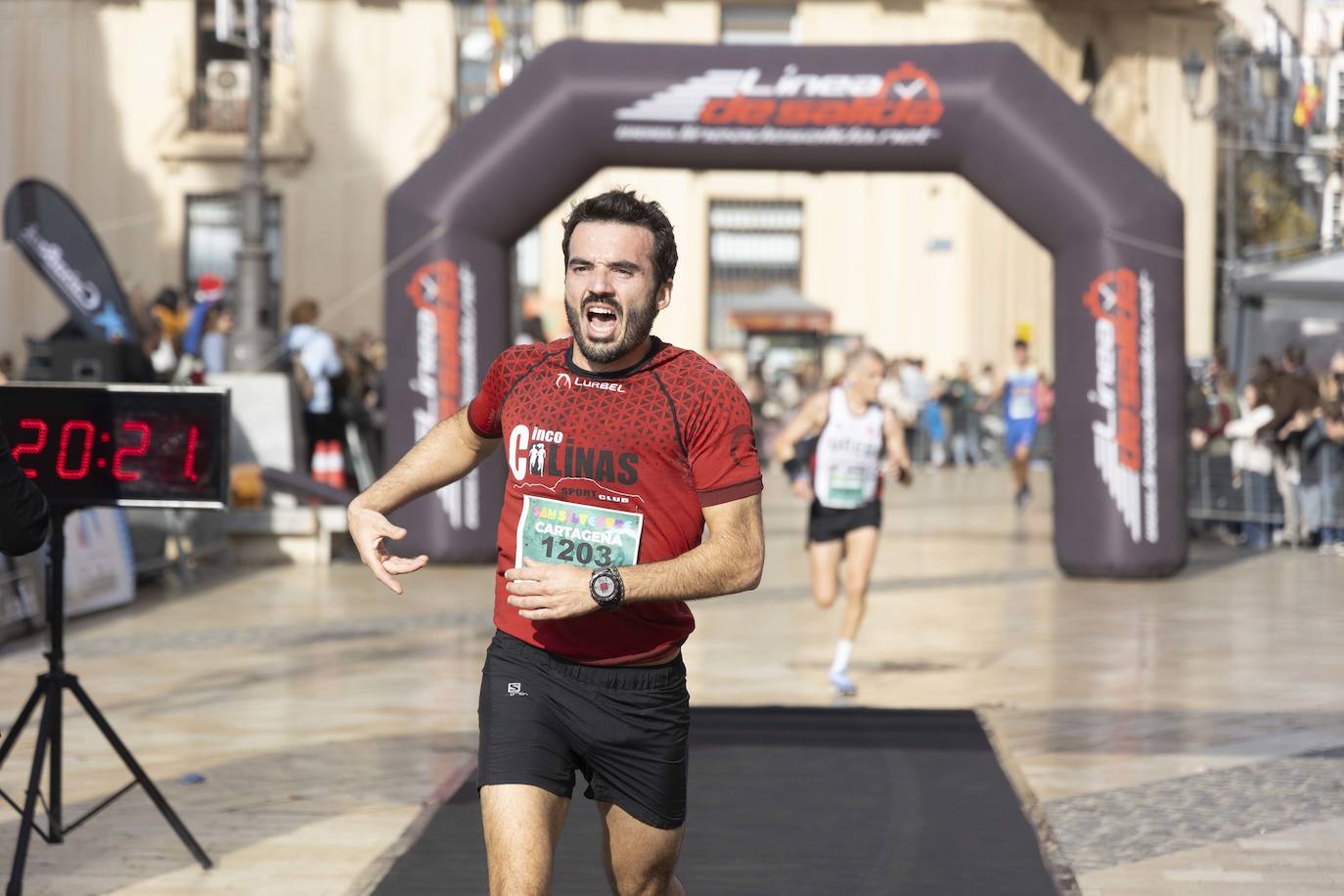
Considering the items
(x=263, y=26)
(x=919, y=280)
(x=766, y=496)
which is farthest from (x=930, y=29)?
(x=766, y=496)

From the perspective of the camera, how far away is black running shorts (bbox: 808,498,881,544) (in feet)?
33.4

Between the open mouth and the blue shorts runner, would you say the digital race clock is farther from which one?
the blue shorts runner

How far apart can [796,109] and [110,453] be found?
8723 mm

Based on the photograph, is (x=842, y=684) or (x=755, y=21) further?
(x=755, y=21)

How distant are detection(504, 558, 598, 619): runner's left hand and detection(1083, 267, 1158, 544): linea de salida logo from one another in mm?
10881

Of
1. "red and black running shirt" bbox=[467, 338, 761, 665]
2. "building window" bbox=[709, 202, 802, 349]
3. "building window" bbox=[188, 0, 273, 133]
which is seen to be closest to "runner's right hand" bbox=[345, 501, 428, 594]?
"red and black running shirt" bbox=[467, 338, 761, 665]

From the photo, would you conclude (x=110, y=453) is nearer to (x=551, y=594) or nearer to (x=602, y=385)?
(x=602, y=385)

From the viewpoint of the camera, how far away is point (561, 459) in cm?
443

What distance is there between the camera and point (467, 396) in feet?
49.1

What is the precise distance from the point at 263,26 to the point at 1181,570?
75.0 feet

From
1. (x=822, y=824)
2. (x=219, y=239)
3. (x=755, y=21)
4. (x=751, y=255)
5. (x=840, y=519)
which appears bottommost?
(x=822, y=824)

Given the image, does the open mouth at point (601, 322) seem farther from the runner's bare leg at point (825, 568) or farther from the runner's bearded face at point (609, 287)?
the runner's bare leg at point (825, 568)

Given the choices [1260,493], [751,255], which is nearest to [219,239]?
[751,255]

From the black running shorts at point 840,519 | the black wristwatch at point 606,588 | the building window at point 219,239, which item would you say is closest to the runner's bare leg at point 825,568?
the black running shorts at point 840,519
